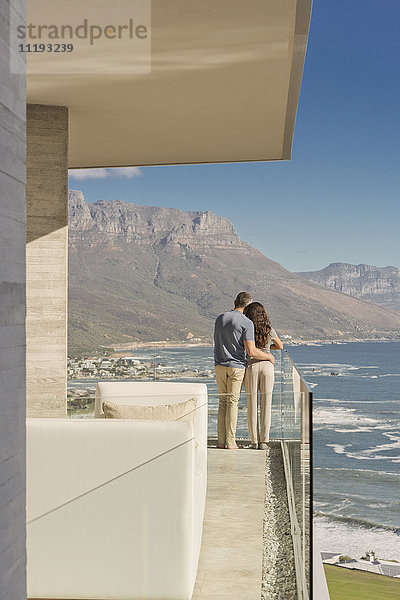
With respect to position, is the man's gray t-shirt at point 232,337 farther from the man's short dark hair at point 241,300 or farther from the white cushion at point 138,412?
the white cushion at point 138,412

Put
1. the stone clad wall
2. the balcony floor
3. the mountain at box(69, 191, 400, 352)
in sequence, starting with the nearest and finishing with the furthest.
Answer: the stone clad wall → the balcony floor → the mountain at box(69, 191, 400, 352)

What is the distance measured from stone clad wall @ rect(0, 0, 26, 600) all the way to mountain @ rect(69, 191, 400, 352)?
150 ft

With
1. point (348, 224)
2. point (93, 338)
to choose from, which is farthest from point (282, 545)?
point (348, 224)

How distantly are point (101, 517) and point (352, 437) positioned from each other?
6066mm

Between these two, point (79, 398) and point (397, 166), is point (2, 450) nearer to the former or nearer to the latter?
point (79, 398)

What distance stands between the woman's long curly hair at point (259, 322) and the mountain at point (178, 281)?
135ft

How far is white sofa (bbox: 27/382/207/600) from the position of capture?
259 cm

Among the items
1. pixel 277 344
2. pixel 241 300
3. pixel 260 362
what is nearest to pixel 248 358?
pixel 260 362

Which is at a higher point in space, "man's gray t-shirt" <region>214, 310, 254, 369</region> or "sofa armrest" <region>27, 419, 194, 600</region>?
"man's gray t-shirt" <region>214, 310, 254, 369</region>

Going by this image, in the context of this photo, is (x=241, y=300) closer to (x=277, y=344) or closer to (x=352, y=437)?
(x=277, y=344)

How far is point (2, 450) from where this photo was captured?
3.03 feet

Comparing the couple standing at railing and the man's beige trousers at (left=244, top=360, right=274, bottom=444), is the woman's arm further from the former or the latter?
the man's beige trousers at (left=244, top=360, right=274, bottom=444)

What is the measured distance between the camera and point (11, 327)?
96 cm

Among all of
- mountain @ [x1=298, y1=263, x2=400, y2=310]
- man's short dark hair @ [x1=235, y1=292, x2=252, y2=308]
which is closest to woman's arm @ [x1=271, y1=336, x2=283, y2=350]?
man's short dark hair @ [x1=235, y1=292, x2=252, y2=308]
